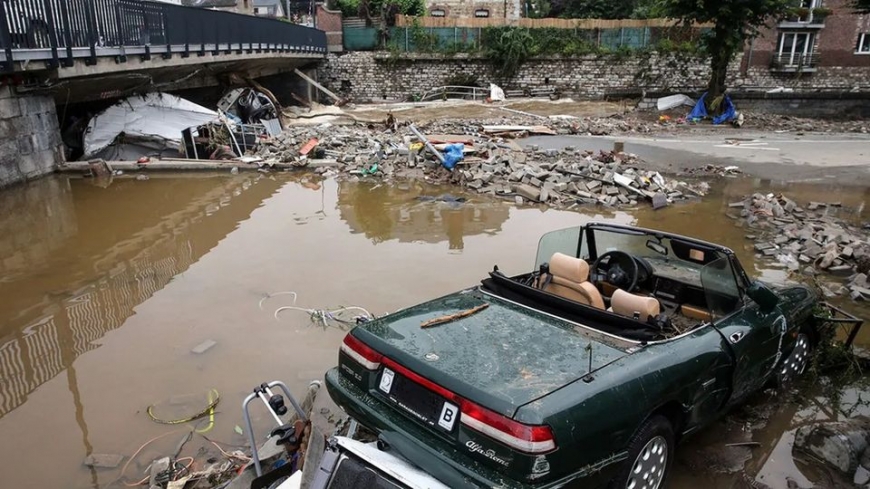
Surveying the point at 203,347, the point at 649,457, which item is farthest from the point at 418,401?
the point at 203,347

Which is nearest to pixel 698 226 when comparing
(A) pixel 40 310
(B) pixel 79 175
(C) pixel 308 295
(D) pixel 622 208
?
(D) pixel 622 208

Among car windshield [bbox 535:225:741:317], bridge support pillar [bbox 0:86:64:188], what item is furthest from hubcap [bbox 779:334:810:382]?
bridge support pillar [bbox 0:86:64:188]

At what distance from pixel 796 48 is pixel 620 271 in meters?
38.4

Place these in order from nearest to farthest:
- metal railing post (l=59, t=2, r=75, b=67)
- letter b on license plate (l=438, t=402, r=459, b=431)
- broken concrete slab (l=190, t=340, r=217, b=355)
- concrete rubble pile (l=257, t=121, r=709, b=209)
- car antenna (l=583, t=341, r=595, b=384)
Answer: letter b on license plate (l=438, t=402, r=459, b=431)
car antenna (l=583, t=341, r=595, b=384)
broken concrete slab (l=190, t=340, r=217, b=355)
concrete rubble pile (l=257, t=121, r=709, b=209)
metal railing post (l=59, t=2, r=75, b=67)

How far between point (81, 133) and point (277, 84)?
17438 mm

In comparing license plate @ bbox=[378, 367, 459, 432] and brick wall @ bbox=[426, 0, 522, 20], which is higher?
brick wall @ bbox=[426, 0, 522, 20]

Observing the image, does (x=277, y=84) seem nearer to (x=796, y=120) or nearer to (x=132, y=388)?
(x=796, y=120)

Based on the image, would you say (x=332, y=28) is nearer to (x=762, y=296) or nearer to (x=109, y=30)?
(x=109, y=30)

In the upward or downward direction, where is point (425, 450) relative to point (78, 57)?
downward

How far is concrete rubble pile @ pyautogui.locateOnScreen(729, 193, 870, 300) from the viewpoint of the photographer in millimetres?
8156

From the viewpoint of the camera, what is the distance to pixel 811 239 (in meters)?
9.29

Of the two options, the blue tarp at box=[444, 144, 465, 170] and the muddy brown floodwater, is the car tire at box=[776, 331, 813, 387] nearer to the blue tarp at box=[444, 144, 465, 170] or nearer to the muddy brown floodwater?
the muddy brown floodwater

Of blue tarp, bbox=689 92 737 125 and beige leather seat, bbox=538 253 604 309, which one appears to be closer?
beige leather seat, bbox=538 253 604 309

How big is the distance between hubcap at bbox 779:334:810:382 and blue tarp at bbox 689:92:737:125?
22.9 meters
